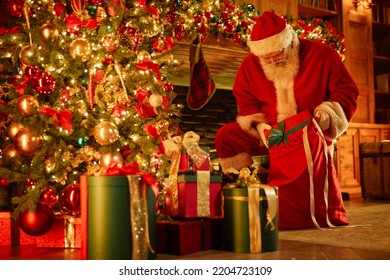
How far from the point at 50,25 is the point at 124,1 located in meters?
0.55

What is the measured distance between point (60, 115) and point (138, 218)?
0.74 meters

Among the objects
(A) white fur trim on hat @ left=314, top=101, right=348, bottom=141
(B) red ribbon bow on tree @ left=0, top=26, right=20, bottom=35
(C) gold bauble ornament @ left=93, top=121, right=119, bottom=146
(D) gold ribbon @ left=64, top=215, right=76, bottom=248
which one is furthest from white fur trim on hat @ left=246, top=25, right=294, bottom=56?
(D) gold ribbon @ left=64, top=215, right=76, bottom=248

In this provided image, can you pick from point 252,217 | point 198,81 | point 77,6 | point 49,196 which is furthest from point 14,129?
point 198,81

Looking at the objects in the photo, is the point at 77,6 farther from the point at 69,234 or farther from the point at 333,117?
the point at 333,117

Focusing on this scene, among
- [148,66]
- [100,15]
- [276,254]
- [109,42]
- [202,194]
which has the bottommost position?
[276,254]

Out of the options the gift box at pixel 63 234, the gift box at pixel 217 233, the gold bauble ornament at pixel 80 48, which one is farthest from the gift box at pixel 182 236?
the gold bauble ornament at pixel 80 48

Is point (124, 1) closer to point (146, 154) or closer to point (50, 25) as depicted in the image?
point (50, 25)

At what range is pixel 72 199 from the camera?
2176 millimetres

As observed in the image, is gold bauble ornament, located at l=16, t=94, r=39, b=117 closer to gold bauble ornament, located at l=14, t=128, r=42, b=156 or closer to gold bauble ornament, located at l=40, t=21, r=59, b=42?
gold bauble ornament, located at l=14, t=128, r=42, b=156

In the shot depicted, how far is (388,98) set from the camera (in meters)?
6.19

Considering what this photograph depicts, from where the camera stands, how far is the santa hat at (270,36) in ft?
8.99

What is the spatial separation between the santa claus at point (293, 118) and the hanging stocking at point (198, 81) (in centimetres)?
105

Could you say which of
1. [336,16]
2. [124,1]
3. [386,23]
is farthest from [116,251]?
[386,23]

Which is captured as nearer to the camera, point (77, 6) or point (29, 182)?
point (29, 182)
